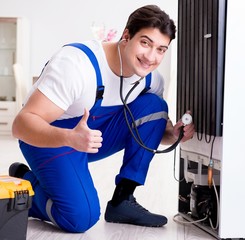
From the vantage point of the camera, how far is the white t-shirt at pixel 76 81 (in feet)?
5.37

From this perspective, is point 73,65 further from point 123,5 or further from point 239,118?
point 123,5

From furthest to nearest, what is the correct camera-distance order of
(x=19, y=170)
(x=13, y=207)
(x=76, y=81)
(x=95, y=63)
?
(x=19, y=170) → (x=95, y=63) → (x=76, y=81) → (x=13, y=207)

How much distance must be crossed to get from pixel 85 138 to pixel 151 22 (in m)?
0.52

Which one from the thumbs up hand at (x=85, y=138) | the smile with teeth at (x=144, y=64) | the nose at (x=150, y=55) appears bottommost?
the thumbs up hand at (x=85, y=138)

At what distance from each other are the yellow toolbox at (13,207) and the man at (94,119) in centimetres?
14

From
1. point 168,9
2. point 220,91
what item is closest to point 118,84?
point 220,91

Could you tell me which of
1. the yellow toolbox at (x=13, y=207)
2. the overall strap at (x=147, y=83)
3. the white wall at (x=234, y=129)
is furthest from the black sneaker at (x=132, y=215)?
the yellow toolbox at (x=13, y=207)

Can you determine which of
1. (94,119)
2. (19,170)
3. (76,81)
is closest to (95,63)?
(76,81)

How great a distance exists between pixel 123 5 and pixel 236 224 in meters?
5.71

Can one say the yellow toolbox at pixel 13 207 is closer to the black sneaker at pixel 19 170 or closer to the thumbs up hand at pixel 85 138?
the thumbs up hand at pixel 85 138

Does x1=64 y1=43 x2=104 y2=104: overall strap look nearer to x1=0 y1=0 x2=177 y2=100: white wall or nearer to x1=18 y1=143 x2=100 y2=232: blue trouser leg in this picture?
x1=18 y1=143 x2=100 y2=232: blue trouser leg

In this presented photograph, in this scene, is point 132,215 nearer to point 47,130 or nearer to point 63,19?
point 47,130

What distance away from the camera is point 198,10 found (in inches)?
72.7

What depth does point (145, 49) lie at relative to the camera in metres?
1.72
